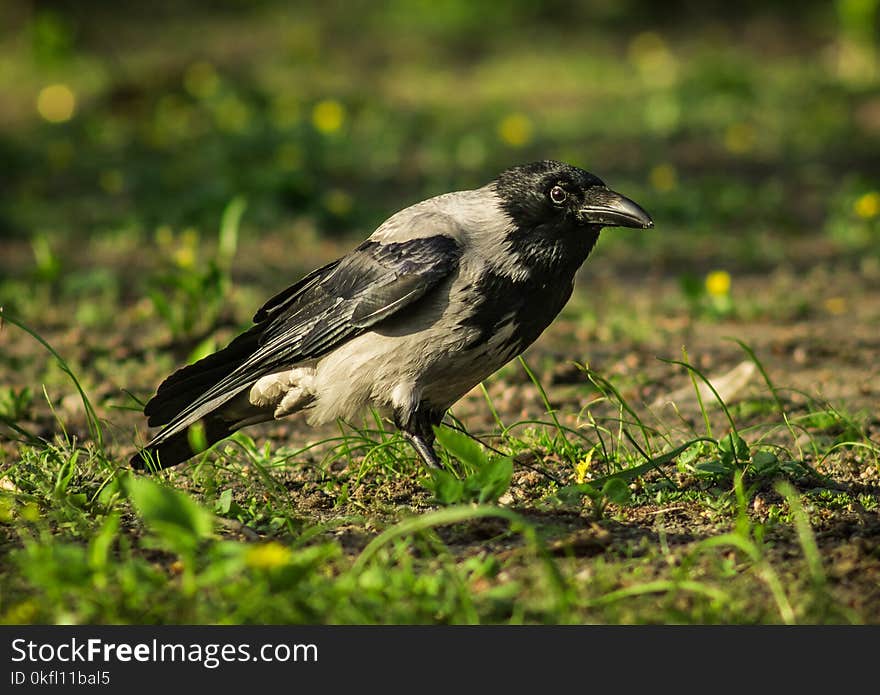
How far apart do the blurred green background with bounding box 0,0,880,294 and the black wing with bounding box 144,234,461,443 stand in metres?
2.01

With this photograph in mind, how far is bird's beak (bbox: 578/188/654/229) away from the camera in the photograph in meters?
3.99

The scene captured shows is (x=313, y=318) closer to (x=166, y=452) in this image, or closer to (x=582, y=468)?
(x=166, y=452)

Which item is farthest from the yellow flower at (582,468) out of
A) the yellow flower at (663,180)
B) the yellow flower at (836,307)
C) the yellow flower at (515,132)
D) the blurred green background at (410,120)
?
the yellow flower at (515,132)

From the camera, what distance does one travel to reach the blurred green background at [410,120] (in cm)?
790

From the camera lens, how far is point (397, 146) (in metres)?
9.94

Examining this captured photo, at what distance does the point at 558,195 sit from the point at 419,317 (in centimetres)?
64

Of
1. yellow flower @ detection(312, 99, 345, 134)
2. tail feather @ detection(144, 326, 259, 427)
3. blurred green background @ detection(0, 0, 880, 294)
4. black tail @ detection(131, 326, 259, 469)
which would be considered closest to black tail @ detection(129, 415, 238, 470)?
black tail @ detection(131, 326, 259, 469)

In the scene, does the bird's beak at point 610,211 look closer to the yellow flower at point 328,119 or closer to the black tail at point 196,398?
the black tail at point 196,398

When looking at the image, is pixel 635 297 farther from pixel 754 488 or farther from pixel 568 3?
pixel 568 3

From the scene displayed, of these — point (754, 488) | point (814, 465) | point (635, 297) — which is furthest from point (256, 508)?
point (635, 297)

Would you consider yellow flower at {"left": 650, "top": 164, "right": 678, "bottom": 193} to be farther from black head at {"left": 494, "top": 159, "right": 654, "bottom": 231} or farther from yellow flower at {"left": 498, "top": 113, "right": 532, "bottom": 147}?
black head at {"left": 494, "top": 159, "right": 654, "bottom": 231}

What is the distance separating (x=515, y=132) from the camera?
363 inches

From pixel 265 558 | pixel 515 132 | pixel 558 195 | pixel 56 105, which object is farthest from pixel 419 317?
pixel 56 105
